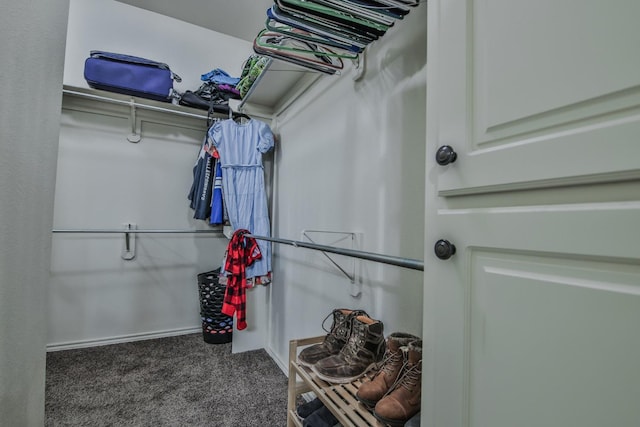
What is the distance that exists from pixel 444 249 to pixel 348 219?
79cm

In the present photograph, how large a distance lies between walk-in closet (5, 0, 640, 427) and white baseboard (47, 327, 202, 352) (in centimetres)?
2

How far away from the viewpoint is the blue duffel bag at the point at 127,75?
76.0 inches

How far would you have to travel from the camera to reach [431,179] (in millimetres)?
554

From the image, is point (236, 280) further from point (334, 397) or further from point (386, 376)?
point (386, 376)

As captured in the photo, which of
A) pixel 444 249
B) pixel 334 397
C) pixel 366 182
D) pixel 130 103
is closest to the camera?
pixel 444 249

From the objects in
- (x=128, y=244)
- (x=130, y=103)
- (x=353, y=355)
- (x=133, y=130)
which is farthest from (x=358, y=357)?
(x=133, y=130)

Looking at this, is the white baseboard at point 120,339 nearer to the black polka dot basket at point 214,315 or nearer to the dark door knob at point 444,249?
the black polka dot basket at point 214,315

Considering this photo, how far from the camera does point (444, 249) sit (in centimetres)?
51

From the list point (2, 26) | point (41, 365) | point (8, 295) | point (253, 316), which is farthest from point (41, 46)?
point (253, 316)

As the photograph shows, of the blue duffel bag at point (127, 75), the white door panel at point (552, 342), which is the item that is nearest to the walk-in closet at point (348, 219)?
the white door panel at point (552, 342)

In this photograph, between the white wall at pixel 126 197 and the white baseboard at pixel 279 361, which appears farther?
the white wall at pixel 126 197

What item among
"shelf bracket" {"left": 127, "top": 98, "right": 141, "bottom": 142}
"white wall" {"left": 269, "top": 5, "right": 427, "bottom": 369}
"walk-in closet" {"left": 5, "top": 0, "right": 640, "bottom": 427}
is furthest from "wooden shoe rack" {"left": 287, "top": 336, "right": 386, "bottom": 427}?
"shelf bracket" {"left": 127, "top": 98, "right": 141, "bottom": 142}

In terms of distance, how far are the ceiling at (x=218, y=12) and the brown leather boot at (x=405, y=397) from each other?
250 cm

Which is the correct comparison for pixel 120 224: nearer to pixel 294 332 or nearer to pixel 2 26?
pixel 294 332
